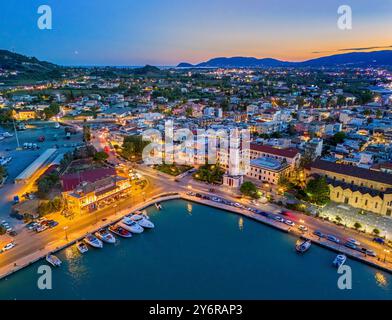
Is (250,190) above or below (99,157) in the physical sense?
below

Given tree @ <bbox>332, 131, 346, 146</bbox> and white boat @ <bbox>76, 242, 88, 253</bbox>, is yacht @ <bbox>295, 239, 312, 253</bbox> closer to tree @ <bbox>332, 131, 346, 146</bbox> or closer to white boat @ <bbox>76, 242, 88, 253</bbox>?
white boat @ <bbox>76, 242, 88, 253</bbox>

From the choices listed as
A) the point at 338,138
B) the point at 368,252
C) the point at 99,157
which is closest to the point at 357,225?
the point at 368,252

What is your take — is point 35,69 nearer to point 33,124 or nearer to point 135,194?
point 33,124

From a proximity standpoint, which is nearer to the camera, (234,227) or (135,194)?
(234,227)

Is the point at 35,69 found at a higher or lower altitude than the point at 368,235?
higher

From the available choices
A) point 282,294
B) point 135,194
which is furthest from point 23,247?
point 282,294

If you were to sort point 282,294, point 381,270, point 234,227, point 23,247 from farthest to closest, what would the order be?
point 234,227 < point 23,247 < point 381,270 < point 282,294

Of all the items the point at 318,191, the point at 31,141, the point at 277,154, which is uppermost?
the point at 31,141

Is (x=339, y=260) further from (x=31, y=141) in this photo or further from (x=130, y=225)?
(x=31, y=141)
